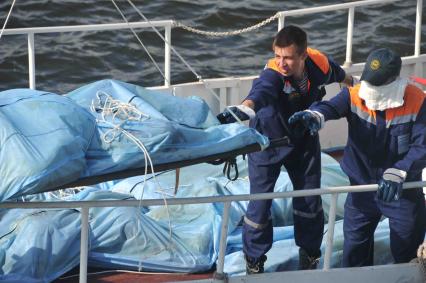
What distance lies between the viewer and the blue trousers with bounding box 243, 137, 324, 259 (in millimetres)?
4891

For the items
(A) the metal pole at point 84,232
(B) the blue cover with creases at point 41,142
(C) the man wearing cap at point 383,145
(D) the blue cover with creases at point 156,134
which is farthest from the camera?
(C) the man wearing cap at point 383,145

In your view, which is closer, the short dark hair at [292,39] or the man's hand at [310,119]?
the man's hand at [310,119]

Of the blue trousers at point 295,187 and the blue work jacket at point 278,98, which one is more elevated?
the blue work jacket at point 278,98

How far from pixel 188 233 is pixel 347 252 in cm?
97

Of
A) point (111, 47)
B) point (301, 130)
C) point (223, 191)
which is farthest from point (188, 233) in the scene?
point (111, 47)

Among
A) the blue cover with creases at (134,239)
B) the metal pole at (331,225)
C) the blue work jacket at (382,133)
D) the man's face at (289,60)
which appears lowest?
the blue cover with creases at (134,239)

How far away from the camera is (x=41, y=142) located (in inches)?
155

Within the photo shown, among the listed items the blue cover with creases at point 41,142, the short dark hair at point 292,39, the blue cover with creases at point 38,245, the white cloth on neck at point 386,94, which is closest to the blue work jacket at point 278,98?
the short dark hair at point 292,39

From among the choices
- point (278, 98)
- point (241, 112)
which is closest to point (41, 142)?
point (241, 112)

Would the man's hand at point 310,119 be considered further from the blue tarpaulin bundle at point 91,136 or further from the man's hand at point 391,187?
the man's hand at point 391,187

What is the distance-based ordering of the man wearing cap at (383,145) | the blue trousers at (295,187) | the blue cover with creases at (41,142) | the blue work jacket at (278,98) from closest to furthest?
1. the blue cover with creases at (41,142)
2. the man wearing cap at (383,145)
3. the blue work jacket at (278,98)
4. the blue trousers at (295,187)

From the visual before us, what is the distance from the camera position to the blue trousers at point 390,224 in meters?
4.78

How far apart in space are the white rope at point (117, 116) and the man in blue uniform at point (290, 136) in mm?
619

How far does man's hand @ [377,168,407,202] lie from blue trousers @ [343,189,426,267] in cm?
32
